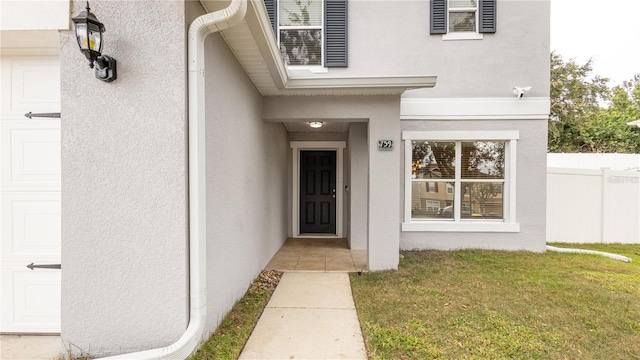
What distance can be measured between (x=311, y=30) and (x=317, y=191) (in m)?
3.51

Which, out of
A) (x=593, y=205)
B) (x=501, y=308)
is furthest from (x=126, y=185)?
(x=593, y=205)

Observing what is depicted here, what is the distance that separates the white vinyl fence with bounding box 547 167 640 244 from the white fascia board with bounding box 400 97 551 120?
1.70 meters

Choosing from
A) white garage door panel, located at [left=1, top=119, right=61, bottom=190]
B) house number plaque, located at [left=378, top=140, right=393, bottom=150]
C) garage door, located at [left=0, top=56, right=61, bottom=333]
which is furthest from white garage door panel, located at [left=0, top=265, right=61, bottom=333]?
house number plaque, located at [left=378, top=140, right=393, bottom=150]

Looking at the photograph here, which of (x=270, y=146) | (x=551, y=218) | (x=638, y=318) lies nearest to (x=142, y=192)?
(x=270, y=146)

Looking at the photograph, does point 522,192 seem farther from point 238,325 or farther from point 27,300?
point 27,300

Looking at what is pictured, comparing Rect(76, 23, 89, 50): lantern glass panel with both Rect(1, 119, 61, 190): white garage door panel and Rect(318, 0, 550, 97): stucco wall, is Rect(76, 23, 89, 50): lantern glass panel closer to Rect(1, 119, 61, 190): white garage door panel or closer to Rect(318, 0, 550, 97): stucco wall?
Rect(1, 119, 61, 190): white garage door panel

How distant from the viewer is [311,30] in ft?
16.8

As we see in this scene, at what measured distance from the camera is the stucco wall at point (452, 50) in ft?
16.5

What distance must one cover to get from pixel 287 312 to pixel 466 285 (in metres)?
2.33

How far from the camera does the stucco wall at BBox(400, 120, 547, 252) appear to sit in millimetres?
5109

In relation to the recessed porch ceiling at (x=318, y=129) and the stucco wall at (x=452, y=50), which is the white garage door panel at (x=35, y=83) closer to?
the recessed porch ceiling at (x=318, y=129)

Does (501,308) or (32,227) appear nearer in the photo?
(32,227)

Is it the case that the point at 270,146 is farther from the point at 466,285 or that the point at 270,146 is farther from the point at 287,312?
the point at 466,285

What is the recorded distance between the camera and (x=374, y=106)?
13.1 ft
